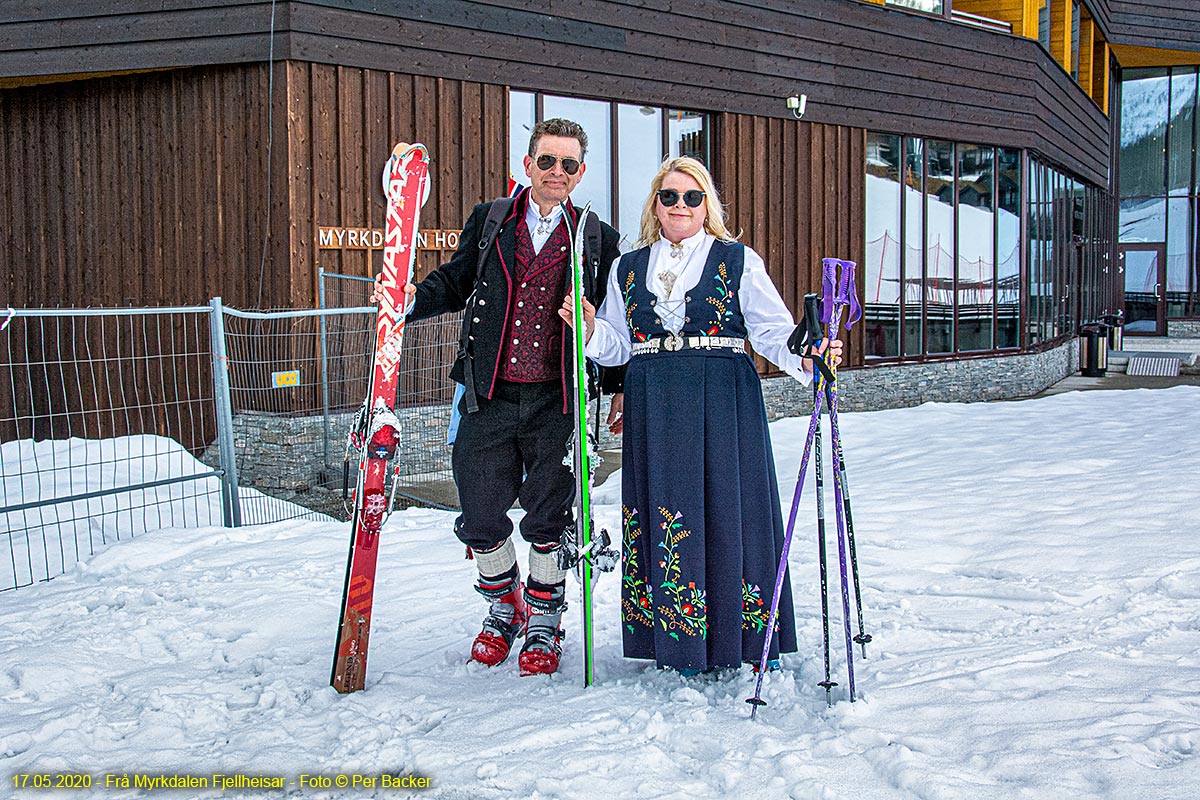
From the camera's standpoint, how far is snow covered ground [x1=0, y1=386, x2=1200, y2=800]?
103 inches

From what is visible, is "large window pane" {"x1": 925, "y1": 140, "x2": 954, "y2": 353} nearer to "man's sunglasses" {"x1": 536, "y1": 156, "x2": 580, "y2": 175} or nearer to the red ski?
"man's sunglasses" {"x1": 536, "y1": 156, "x2": 580, "y2": 175}

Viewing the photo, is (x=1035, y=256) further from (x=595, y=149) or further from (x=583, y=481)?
(x=583, y=481)

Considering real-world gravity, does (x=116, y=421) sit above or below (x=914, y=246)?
below

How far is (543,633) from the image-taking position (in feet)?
11.4

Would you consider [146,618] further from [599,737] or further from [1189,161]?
[1189,161]

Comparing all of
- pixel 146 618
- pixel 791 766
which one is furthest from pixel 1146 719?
pixel 146 618

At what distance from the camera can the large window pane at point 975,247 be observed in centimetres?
1302

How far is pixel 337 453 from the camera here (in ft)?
24.9

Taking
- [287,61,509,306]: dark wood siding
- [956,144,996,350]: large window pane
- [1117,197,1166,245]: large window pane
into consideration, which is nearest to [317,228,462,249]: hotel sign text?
[287,61,509,306]: dark wood siding

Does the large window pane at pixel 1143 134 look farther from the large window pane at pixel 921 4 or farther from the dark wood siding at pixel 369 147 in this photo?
the dark wood siding at pixel 369 147

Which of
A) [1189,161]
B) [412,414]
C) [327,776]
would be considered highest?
[1189,161]

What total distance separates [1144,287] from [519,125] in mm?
16872

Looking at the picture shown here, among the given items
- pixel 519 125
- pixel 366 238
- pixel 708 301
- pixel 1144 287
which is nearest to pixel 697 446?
pixel 708 301

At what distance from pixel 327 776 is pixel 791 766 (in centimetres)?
108
